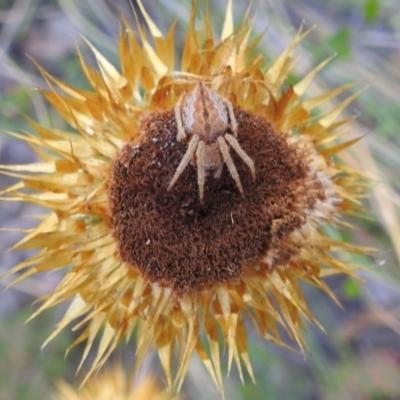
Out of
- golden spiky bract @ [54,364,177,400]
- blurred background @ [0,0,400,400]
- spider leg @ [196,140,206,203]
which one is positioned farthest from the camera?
blurred background @ [0,0,400,400]

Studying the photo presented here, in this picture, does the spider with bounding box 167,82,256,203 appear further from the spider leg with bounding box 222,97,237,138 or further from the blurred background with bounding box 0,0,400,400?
the blurred background with bounding box 0,0,400,400

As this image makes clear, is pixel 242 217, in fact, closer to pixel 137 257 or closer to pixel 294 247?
pixel 294 247

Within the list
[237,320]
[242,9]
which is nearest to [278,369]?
[237,320]

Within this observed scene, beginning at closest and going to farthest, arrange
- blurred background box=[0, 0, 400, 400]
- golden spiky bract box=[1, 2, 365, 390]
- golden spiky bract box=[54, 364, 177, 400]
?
golden spiky bract box=[1, 2, 365, 390], golden spiky bract box=[54, 364, 177, 400], blurred background box=[0, 0, 400, 400]

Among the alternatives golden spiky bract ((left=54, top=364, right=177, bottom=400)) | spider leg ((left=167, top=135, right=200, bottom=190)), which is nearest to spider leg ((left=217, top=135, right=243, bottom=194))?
spider leg ((left=167, top=135, right=200, bottom=190))

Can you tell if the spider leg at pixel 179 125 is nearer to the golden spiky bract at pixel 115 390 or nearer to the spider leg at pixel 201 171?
the spider leg at pixel 201 171

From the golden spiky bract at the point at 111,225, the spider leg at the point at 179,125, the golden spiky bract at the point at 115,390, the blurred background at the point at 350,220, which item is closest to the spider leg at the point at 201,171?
the spider leg at the point at 179,125
